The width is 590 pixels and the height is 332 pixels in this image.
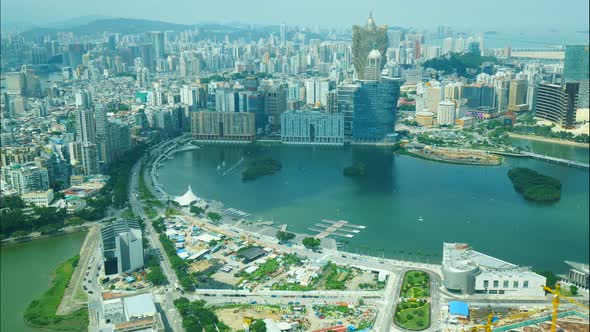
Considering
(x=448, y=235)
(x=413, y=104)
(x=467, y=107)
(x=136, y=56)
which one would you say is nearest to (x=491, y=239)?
(x=448, y=235)

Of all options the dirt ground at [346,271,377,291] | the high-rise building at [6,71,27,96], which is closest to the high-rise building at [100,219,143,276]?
the dirt ground at [346,271,377,291]

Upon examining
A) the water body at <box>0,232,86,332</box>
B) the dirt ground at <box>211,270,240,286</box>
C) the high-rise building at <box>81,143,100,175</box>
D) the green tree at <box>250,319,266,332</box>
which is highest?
the high-rise building at <box>81,143,100,175</box>

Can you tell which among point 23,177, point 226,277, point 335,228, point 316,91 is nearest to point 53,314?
point 226,277

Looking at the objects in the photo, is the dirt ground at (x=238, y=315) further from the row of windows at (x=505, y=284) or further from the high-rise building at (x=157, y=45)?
the high-rise building at (x=157, y=45)

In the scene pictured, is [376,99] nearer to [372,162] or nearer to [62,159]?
[372,162]

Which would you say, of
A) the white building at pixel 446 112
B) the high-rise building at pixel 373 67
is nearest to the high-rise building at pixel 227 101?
the high-rise building at pixel 373 67

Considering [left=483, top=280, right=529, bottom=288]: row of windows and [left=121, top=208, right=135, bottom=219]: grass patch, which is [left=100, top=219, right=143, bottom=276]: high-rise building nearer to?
[left=121, top=208, right=135, bottom=219]: grass patch
